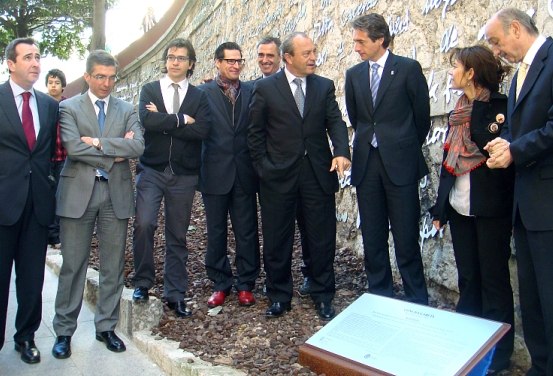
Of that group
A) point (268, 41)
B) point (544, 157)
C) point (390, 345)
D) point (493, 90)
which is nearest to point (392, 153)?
point (493, 90)

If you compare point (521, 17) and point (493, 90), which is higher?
point (521, 17)

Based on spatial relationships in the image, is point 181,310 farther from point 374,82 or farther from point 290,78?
point 374,82

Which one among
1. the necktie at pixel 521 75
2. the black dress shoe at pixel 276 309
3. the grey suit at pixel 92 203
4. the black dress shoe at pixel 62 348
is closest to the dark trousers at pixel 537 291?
the necktie at pixel 521 75

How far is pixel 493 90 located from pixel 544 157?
671mm

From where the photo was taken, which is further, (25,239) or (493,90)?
(25,239)

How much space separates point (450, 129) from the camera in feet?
11.5

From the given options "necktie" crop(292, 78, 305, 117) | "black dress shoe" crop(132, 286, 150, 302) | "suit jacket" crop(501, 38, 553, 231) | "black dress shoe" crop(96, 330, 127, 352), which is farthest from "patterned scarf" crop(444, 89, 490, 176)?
"black dress shoe" crop(96, 330, 127, 352)

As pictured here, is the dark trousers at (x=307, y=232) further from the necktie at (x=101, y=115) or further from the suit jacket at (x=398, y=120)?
the necktie at (x=101, y=115)

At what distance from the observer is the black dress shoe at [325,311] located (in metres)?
3.99

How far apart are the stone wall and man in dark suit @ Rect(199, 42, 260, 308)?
138cm

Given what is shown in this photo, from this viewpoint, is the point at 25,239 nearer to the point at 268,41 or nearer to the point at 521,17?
the point at 268,41

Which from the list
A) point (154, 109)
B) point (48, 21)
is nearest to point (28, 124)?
point (154, 109)

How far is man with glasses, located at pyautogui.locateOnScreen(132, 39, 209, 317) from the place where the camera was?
411cm

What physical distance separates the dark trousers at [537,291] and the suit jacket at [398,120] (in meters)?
0.99
